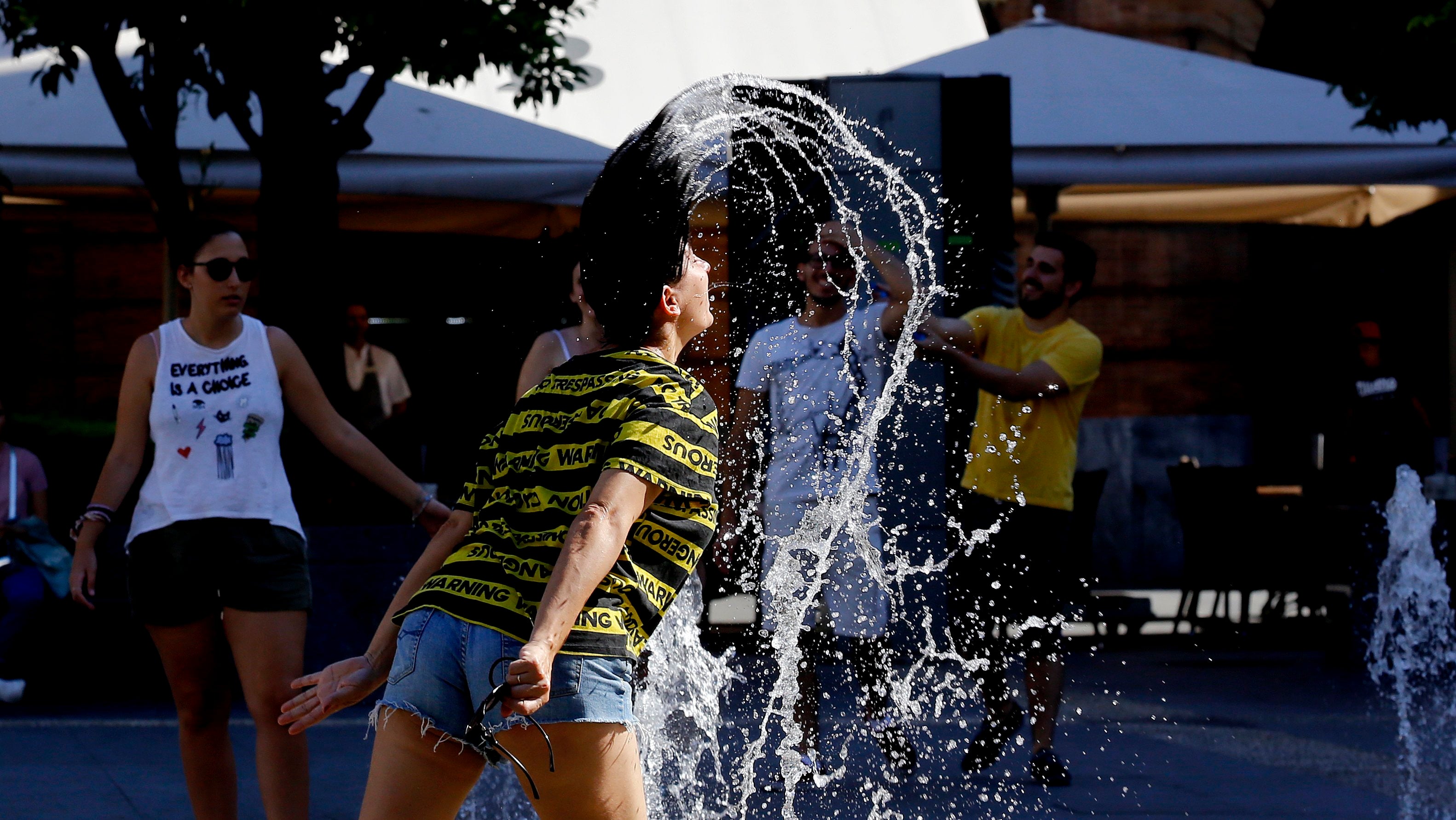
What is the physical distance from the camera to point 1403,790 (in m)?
5.46

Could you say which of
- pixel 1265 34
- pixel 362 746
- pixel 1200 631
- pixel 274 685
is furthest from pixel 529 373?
pixel 1265 34

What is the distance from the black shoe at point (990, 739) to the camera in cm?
566

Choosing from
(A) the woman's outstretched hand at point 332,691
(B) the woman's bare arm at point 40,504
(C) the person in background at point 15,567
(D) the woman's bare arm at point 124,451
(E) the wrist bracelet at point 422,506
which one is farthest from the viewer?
(B) the woman's bare arm at point 40,504

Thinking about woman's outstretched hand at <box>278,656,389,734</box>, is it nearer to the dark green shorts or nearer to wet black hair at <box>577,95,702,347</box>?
wet black hair at <box>577,95,702,347</box>

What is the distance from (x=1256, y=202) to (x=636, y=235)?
25.5 ft

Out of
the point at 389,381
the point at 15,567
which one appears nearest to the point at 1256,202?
the point at 389,381

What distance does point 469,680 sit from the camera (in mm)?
2359

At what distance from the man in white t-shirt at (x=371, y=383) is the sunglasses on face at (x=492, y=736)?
27.5ft

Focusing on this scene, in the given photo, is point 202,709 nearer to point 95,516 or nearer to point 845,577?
point 95,516

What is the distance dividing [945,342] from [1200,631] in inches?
191

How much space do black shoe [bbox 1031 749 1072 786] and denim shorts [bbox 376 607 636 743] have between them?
3353 mm

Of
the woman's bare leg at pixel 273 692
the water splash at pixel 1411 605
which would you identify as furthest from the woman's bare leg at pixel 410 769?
the water splash at pixel 1411 605

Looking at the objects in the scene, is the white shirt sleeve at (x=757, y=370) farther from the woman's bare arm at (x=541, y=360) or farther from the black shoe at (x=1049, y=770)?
the black shoe at (x=1049, y=770)

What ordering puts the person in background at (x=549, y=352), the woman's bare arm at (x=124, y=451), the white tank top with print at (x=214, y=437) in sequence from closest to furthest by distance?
the white tank top with print at (x=214, y=437), the woman's bare arm at (x=124, y=451), the person in background at (x=549, y=352)
